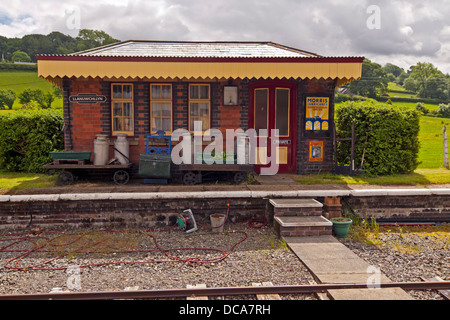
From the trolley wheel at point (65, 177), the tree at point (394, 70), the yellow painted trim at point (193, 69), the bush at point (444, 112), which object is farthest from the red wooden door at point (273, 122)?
the tree at point (394, 70)

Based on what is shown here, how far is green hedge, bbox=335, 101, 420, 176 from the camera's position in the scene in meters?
9.70

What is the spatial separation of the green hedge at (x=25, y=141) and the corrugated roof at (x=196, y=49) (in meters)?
2.54

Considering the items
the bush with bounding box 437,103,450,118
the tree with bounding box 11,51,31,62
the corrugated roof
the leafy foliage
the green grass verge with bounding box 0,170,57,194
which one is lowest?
the green grass verge with bounding box 0,170,57,194

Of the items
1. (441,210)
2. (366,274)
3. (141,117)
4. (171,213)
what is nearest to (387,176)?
(441,210)

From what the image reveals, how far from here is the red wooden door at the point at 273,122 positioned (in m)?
9.96

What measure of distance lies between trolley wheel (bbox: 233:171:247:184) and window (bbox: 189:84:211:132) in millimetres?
1730

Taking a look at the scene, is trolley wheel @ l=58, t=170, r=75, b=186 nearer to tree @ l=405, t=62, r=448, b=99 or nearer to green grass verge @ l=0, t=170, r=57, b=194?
green grass verge @ l=0, t=170, r=57, b=194

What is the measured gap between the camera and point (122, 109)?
9.79 meters

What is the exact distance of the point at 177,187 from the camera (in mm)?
8391

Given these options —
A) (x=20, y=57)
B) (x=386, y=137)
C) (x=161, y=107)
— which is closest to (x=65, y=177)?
(x=161, y=107)

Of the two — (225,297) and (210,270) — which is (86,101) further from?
(225,297)

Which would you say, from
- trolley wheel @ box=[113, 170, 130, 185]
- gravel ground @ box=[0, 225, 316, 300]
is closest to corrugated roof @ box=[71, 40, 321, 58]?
trolley wheel @ box=[113, 170, 130, 185]

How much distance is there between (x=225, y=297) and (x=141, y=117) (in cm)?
640

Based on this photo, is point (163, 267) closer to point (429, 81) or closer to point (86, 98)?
point (86, 98)
